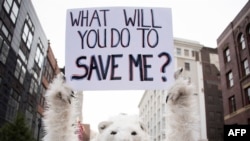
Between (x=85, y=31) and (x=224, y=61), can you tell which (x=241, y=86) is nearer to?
(x=224, y=61)

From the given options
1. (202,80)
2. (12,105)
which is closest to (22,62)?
(12,105)

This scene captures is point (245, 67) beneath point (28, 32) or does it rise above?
beneath

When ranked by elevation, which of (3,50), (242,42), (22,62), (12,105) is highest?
(242,42)

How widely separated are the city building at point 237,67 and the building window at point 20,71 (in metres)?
17.5

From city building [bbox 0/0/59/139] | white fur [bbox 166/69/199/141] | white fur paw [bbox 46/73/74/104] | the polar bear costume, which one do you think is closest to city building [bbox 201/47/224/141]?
city building [bbox 0/0/59/139]

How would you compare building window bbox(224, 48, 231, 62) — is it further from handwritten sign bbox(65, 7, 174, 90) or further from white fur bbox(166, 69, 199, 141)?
white fur bbox(166, 69, 199, 141)

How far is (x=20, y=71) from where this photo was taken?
2516cm

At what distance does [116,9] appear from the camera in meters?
3.22

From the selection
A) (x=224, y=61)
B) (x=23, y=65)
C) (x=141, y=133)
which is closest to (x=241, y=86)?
(x=224, y=61)

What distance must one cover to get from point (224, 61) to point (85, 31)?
27.6m

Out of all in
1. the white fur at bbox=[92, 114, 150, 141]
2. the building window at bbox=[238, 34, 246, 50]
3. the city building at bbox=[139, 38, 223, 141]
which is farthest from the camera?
the city building at bbox=[139, 38, 223, 141]

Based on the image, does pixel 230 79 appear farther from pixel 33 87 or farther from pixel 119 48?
pixel 119 48

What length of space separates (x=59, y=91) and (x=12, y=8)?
2204 centimetres

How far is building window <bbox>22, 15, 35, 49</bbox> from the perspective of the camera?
26.1m
